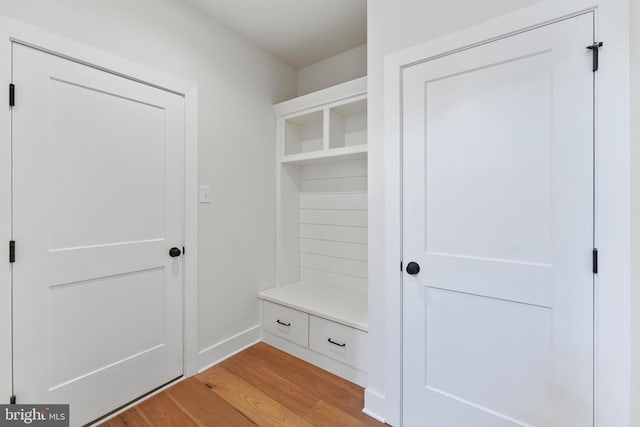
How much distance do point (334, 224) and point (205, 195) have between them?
1.16 metres

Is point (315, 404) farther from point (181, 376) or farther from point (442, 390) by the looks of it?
point (181, 376)

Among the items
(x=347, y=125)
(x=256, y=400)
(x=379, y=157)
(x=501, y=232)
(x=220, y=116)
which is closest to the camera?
(x=501, y=232)

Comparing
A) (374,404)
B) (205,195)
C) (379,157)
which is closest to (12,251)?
(205,195)

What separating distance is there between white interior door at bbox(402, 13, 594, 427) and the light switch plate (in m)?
1.41

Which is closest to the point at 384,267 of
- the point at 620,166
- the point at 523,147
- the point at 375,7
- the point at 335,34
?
the point at 523,147

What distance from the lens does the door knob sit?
58.4 inches

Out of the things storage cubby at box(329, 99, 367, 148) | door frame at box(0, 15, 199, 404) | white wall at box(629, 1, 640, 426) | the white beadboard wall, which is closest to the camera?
white wall at box(629, 1, 640, 426)

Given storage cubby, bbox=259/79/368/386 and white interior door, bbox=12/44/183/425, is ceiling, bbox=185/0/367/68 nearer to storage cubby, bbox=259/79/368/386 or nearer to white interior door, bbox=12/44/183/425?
storage cubby, bbox=259/79/368/386

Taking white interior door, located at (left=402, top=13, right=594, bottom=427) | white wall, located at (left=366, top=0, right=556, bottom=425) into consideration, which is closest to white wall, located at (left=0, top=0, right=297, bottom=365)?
white wall, located at (left=366, top=0, right=556, bottom=425)

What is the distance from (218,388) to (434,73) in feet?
7.56

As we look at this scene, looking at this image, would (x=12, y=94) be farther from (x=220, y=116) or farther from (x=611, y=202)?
(x=611, y=202)

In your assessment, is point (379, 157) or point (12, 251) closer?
point (12, 251)

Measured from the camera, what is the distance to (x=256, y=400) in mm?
1760

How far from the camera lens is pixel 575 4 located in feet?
3.61
